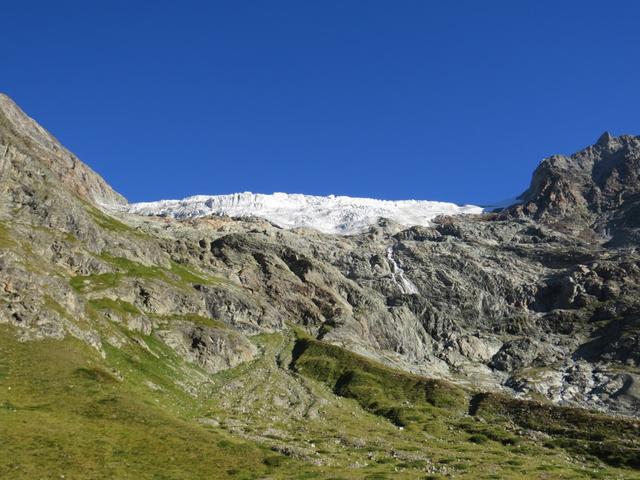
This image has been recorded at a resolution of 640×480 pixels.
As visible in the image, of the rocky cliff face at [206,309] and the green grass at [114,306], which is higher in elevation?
the rocky cliff face at [206,309]

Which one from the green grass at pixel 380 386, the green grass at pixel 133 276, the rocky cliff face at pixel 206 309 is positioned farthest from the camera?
the green grass at pixel 133 276

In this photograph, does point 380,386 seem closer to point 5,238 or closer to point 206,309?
point 206,309

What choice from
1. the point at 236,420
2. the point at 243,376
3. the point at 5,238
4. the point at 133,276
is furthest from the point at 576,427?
the point at 5,238

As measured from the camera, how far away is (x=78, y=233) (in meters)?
138

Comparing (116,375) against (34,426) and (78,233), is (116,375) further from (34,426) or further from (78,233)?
(78,233)

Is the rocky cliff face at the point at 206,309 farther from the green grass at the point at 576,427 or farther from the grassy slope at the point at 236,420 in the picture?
the green grass at the point at 576,427

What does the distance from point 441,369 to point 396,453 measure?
4413 inches

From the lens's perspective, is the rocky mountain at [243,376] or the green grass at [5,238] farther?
the green grass at [5,238]

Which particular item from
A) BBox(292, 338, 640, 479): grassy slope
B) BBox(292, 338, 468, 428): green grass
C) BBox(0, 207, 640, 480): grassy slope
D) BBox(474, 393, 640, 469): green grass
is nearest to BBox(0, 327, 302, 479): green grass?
BBox(0, 207, 640, 480): grassy slope

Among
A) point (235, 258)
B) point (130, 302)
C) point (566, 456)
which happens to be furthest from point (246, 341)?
point (566, 456)

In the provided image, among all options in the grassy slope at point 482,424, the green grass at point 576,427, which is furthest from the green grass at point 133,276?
the green grass at point 576,427

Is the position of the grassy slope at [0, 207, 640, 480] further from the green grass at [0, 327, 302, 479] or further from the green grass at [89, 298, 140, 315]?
the green grass at [89, 298, 140, 315]

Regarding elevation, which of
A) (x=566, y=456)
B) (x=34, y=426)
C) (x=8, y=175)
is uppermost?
(x=8, y=175)

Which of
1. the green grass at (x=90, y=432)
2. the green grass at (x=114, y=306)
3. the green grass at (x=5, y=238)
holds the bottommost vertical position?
the green grass at (x=90, y=432)
